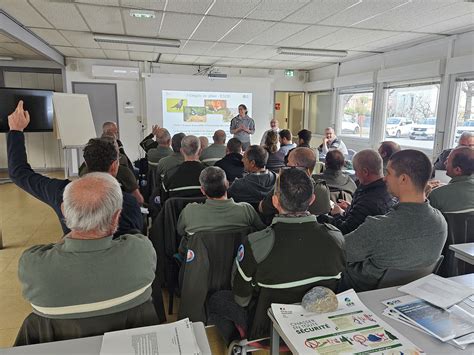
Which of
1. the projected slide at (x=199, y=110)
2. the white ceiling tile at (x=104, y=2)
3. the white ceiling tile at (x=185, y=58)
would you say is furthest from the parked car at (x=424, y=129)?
the white ceiling tile at (x=104, y=2)

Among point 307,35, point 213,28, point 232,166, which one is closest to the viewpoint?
point 232,166

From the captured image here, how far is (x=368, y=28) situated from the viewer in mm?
4516

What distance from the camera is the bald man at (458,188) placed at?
226cm

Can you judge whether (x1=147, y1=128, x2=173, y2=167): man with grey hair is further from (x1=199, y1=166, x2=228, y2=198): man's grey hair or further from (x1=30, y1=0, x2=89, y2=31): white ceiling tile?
(x1=199, y1=166, x2=228, y2=198): man's grey hair

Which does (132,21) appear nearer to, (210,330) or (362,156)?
(362,156)

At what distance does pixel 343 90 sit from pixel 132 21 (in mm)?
5056

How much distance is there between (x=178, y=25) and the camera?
4.45 meters

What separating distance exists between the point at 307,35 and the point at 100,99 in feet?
16.8

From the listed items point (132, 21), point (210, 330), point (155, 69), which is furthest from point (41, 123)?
point (210, 330)

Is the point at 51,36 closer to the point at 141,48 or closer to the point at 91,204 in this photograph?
the point at 141,48

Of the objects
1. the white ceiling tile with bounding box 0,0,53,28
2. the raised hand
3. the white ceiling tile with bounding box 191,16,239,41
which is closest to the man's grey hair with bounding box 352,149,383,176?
the raised hand

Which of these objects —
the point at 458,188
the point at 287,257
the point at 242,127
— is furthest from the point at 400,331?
the point at 242,127

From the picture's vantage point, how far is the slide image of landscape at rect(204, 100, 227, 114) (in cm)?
825

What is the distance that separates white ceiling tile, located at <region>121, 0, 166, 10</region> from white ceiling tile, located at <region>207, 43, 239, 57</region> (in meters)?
2.10
